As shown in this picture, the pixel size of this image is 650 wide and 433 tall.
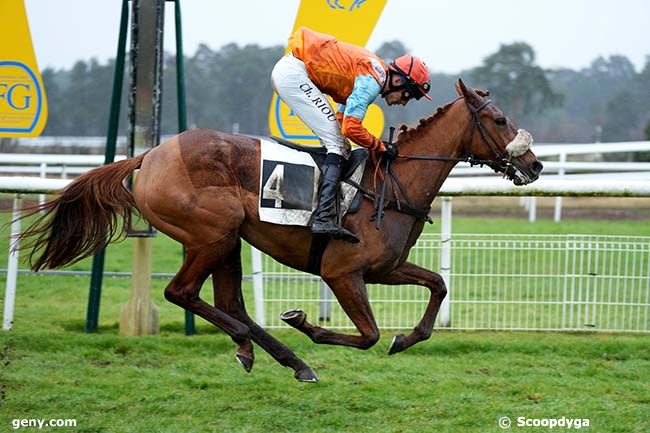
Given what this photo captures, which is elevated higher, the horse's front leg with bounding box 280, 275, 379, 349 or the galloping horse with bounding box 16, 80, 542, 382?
the galloping horse with bounding box 16, 80, 542, 382

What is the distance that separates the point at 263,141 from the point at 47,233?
1395mm

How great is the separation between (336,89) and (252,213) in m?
0.85

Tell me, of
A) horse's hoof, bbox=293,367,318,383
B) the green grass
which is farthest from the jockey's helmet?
the green grass

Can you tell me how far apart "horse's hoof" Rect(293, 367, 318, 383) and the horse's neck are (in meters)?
1.14

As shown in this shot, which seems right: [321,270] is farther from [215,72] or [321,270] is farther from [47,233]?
[215,72]

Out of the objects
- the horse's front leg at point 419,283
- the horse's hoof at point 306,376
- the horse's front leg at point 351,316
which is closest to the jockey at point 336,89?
the horse's front leg at point 351,316

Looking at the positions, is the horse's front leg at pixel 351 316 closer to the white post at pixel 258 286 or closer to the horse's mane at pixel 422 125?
the horse's mane at pixel 422 125

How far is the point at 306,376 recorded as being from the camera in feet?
17.8

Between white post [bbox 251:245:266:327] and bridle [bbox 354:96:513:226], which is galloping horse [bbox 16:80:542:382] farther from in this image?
white post [bbox 251:245:266:327]

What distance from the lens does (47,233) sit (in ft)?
18.5

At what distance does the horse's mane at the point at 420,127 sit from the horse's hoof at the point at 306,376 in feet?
4.79

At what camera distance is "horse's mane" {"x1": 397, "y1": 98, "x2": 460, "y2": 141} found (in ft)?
18.4

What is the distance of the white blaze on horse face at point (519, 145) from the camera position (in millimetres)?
5367
